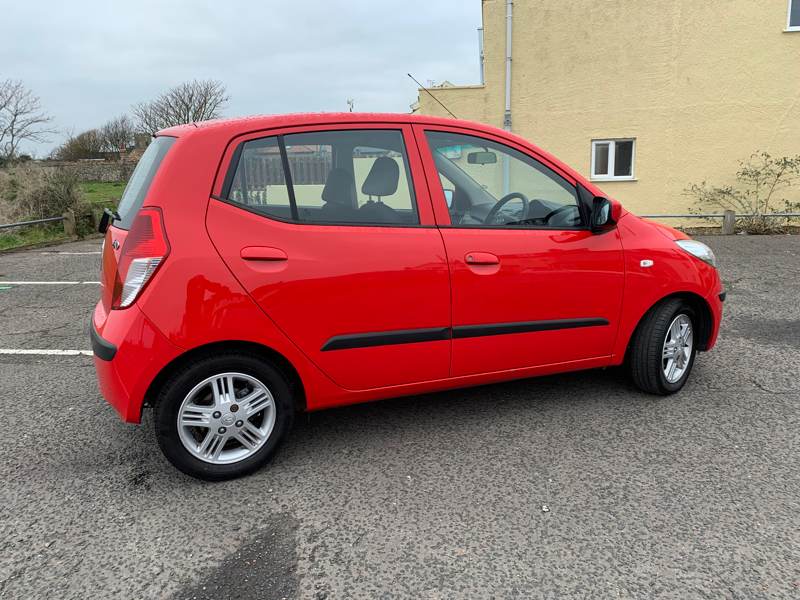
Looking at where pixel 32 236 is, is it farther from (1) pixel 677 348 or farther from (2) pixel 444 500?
(1) pixel 677 348

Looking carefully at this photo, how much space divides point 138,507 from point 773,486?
2940 mm

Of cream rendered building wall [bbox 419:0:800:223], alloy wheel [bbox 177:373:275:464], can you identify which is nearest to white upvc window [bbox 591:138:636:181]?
cream rendered building wall [bbox 419:0:800:223]

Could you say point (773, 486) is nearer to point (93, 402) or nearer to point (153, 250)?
point (153, 250)

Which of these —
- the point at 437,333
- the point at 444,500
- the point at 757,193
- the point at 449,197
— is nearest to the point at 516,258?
the point at 449,197

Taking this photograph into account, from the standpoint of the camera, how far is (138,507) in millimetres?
2768

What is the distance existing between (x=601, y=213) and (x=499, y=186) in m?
0.60

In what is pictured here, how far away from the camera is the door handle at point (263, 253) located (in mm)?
2805

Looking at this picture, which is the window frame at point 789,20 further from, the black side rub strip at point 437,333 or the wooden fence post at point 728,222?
the black side rub strip at point 437,333

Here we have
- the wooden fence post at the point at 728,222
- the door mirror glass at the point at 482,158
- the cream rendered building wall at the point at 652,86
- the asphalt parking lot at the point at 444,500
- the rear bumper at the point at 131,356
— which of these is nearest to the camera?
the asphalt parking lot at the point at 444,500

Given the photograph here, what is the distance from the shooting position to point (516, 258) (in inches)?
130

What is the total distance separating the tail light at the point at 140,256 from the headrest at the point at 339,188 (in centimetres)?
80

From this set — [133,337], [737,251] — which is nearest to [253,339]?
[133,337]

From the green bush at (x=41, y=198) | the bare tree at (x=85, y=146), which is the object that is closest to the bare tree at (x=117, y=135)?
the bare tree at (x=85, y=146)

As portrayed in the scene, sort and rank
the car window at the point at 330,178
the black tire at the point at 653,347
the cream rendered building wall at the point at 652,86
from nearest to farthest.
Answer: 1. the car window at the point at 330,178
2. the black tire at the point at 653,347
3. the cream rendered building wall at the point at 652,86
